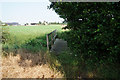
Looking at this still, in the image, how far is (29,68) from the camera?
345cm

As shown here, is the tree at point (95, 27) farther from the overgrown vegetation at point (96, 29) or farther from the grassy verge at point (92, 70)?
the grassy verge at point (92, 70)

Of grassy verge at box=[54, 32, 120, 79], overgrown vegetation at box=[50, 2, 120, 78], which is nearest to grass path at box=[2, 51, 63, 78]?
grassy verge at box=[54, 32, 120, 79]

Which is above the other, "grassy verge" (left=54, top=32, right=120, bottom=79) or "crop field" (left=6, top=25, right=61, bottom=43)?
"crop field" (left=6, top=25, right=61, bottom=43)

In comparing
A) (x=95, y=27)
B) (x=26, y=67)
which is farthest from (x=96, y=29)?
(x=26, y=67)

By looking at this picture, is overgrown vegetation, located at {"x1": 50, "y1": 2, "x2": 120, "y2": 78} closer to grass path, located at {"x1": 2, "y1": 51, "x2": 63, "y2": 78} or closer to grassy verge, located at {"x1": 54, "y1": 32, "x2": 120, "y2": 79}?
grassy verge, located at {"x1": 54, "y1": 32, "x2": 120, "y2": 79}

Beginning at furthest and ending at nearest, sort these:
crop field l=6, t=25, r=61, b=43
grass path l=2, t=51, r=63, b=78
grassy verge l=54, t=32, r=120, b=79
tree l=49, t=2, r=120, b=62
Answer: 1. crop field l=6, t=25, r=61, b=43
2. grassy verge l=54, t=32, r=120, b=79
3. grass path l=2, t=51, r=63, b=78
4. tree l=49, t=2, r=120, b=62

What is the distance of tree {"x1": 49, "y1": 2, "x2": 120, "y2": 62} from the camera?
2141mm

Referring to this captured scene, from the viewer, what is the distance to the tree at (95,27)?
2.14 metres

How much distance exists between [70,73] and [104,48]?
64.6 inches

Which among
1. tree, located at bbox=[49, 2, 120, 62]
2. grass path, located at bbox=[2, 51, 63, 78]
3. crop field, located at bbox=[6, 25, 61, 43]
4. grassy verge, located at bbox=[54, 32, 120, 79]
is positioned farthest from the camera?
crop field, located at bbox=[6, 25, 61, 43]

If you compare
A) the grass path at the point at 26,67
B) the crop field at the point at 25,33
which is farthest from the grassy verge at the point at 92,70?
the crop field at the point at 25,33

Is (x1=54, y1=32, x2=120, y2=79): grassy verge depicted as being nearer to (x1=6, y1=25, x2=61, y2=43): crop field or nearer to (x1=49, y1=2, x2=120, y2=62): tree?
(x1=49, y1=2, x2=120, y2=62): tree

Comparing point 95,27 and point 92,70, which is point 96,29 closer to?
point 95,27

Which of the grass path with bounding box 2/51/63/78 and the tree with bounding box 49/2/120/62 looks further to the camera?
the grass path with bounding box 2/51/63/78
